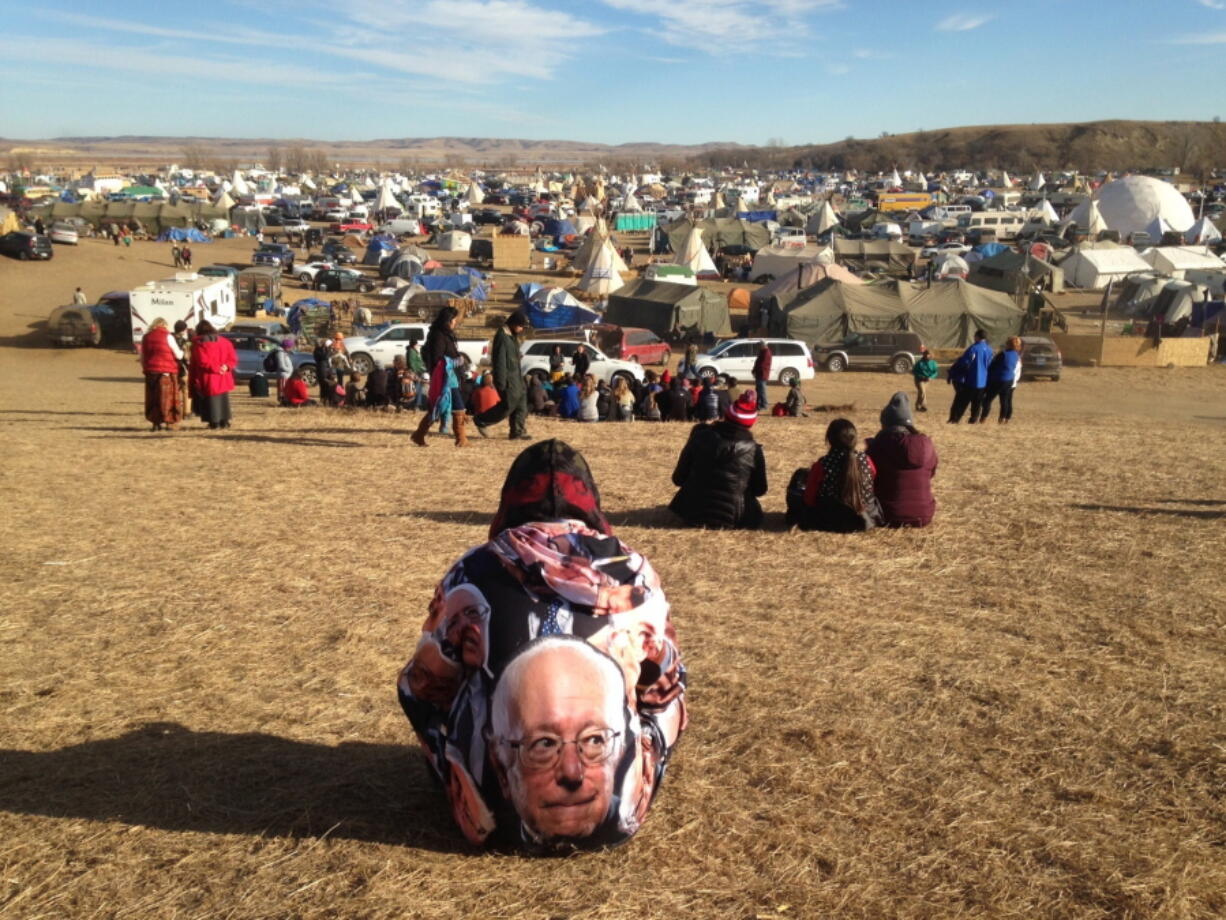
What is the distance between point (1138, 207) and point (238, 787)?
80.6 m

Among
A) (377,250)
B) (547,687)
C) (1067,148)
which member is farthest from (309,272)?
(1067,148)

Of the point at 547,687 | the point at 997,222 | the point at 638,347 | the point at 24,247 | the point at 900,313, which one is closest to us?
the point at 547,687

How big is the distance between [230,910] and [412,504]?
5.62m

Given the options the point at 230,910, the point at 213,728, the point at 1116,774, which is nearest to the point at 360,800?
the point at 230,910

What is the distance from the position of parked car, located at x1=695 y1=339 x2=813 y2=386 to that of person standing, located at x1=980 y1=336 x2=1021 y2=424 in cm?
1134

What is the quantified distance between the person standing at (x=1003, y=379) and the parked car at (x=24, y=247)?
48.8 meters

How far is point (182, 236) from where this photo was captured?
6612cm

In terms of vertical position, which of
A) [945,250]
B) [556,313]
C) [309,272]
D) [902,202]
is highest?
[902,202]

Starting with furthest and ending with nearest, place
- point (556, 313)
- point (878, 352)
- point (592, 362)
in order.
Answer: point (556, 313) < point (878, 352) < point (592, 362)

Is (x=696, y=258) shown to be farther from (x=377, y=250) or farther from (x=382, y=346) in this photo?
(x=382, y=346)

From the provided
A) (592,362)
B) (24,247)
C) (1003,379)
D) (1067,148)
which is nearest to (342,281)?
(24,247)

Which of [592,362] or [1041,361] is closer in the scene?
[592,362]

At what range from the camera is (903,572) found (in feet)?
22.0

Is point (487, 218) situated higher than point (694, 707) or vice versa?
point (487, 218)
